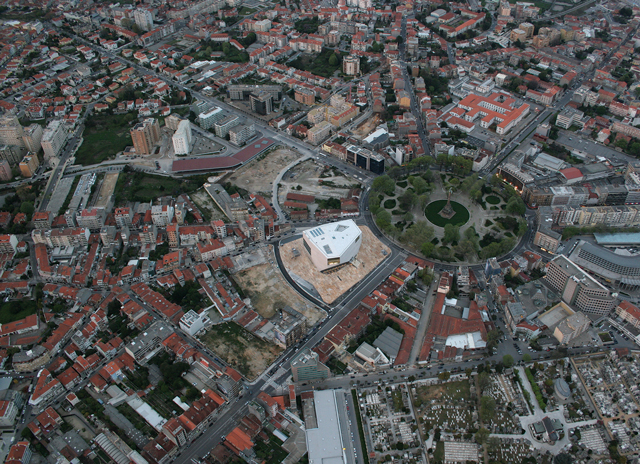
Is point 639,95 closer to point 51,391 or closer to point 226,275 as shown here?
point 226,275

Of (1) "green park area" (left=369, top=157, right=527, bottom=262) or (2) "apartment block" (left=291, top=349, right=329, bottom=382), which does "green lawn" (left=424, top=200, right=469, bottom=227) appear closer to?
(1) "green park area" (left=369, top=157, right=527, bottom=262)

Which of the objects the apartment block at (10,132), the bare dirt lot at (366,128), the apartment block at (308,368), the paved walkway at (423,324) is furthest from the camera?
the bare dirt lot at (366,128)

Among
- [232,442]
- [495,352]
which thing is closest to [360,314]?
[495,352]

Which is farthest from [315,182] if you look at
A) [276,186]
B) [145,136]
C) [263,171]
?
[145,136]

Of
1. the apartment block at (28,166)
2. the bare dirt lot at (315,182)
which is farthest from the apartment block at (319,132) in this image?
the apartment block at (28,166)

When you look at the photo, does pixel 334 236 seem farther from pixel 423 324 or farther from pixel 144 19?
pixel 144 19

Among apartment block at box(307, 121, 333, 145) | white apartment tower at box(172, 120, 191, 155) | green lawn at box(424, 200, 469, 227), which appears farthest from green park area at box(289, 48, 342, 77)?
green lawn at box(424, 200, 469, 227)

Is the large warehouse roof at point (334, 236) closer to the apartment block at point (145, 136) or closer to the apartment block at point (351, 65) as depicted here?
the apartment block at point (145, 136)
